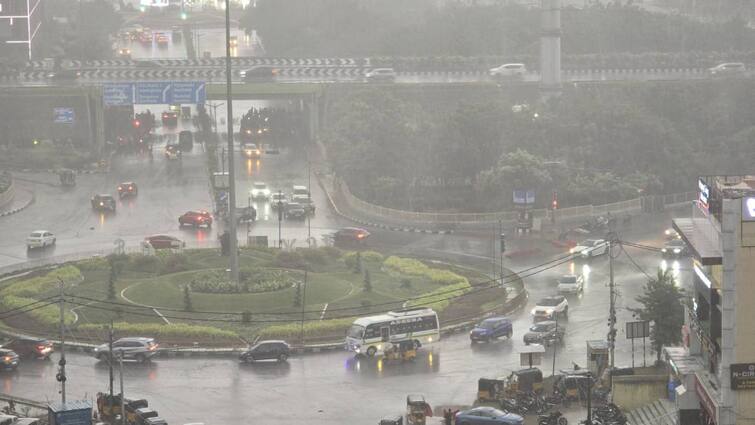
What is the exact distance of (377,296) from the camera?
62.0 meters

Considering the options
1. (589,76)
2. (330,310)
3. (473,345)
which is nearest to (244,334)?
(330,310)

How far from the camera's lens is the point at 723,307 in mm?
40188

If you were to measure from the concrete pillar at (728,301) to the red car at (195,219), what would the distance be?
140 ft

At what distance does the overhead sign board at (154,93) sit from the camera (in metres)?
100

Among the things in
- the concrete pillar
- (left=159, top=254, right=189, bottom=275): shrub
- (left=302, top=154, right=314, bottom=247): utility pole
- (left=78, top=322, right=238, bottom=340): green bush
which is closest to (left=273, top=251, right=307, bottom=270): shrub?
(left=159, top=254, right=189, bottom=275): shrub

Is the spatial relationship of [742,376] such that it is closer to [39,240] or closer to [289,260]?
[289,260]

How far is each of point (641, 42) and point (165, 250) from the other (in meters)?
70.2

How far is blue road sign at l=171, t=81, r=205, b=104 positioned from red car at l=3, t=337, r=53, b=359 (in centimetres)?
4785

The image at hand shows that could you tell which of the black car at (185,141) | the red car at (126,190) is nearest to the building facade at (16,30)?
the black car at (185,141)

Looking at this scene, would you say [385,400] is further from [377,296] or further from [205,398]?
[377,296]

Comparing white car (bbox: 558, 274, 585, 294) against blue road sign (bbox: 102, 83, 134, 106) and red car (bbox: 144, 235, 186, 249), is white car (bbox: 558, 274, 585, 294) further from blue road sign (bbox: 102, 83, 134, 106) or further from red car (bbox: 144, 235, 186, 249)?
blue road sign (bbox: 102, 83, 134, 106)

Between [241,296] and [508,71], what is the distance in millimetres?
58133

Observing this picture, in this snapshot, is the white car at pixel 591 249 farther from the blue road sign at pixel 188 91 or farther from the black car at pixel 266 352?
the blue road sign at pixel 188 91

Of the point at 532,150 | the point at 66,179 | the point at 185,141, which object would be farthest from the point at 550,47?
the point at 66,179
